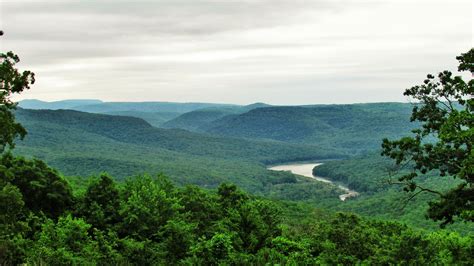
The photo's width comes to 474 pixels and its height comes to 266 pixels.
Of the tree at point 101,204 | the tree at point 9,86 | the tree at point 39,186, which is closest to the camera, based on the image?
the tree at point 9,86

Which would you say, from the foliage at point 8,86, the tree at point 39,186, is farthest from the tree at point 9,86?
the tree at point 39,186

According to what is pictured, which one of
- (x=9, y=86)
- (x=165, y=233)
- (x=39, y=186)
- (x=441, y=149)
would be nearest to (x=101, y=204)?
(x=39, y=186)

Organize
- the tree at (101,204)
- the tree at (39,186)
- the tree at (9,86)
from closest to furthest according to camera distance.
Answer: the tree at (9,86) < the tree at (101,204) < the tree at (39,186)

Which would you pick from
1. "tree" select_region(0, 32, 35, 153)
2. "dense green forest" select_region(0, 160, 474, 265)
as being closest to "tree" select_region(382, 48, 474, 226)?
"dense green forest" select_region(0, 160, 474, 265)

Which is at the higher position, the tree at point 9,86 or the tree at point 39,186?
the tree at point 9,86

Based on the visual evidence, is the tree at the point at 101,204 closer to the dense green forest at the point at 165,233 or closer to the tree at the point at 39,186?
the dense green forest at the point at 165,233

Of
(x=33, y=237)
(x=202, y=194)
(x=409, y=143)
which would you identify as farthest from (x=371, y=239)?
(x=33, y=237)

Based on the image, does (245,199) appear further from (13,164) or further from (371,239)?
(13,164)

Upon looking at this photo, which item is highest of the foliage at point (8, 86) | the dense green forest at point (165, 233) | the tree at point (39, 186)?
the foliage at point (8, 86)

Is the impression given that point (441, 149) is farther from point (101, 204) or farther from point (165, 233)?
point (101, 204)

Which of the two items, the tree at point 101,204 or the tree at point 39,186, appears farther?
the tree at point 39,186

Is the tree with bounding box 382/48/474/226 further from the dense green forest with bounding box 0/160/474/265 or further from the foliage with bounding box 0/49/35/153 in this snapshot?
the foliage with bounding box 0/49/35/153
